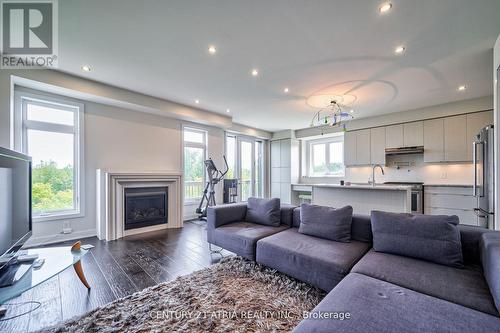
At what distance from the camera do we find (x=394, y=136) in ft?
16.8

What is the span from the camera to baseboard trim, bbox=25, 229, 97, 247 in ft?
10.4

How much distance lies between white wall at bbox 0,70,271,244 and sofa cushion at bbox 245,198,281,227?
2607mm

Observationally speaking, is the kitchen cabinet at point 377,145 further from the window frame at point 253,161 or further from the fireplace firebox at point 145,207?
the fireplace firebox at point 145,207

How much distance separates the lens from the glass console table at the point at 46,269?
1327 millimetres

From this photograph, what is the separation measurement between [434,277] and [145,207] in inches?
174

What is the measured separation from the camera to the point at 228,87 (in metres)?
3.65

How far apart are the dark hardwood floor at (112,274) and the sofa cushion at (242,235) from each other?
33 centimetres

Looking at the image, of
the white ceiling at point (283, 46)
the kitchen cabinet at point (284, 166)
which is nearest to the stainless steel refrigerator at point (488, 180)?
the white ceiling at point (283, 46)

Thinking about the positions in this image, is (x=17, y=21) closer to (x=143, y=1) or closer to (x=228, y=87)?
(x=143, y=1)

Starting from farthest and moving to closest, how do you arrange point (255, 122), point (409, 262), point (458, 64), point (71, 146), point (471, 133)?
1. point (255, 122)
2. point (471, 133)
3. point (71, 146)
4. point (458, 64)
5. point (409, 262)

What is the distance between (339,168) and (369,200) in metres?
3.14

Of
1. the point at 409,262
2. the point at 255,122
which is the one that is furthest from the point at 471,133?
the point at 255,122

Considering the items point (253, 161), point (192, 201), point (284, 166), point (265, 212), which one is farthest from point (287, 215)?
point (253, 161)

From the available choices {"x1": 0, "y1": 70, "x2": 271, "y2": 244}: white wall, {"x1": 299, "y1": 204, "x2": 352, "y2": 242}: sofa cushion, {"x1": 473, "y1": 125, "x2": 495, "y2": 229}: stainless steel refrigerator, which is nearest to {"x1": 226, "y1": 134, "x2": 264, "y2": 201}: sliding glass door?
{"x1": 0, "y1": 70, "x2": 271, "y2": 244}: white wall
